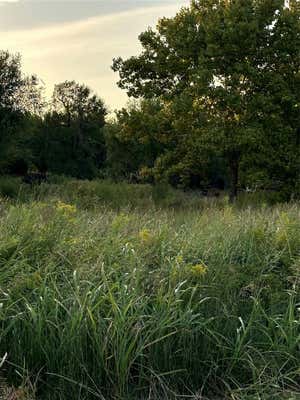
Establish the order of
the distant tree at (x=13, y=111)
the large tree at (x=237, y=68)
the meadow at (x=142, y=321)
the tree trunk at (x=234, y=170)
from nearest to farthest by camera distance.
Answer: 1. the meadow at (x=142, y=321)
2. the large tree at (x=237, y=68)
3. the tree trunk at (x=234, y=170)
4. the distant tree at (x=13, y=111)

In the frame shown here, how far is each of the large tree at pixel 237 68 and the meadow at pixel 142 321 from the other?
52.9 ft

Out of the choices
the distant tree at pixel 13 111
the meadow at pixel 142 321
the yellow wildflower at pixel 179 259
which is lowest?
the meadow at pixel 142 321

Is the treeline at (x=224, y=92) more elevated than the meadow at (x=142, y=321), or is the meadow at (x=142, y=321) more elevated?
the treeline at (x=224, y=92)

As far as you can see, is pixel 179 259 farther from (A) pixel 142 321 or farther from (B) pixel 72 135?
(B) pixel 72 135

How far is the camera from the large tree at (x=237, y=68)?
67.1 ft

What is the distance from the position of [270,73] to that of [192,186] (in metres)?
14.3

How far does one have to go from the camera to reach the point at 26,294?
354 cm

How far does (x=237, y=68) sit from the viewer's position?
20281 millimetres

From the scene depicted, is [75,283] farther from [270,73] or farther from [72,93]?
[72,93]

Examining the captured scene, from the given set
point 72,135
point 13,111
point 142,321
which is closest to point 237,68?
point 13,111

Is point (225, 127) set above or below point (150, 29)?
below

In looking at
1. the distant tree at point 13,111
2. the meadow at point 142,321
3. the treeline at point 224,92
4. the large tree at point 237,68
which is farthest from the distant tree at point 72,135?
the meadow at point 142,321

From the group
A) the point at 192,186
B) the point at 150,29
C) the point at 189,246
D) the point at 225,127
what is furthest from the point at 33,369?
the point at 192,186

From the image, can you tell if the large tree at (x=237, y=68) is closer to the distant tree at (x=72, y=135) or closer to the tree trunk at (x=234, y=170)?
the tree trunk at (x=234, y=170)
